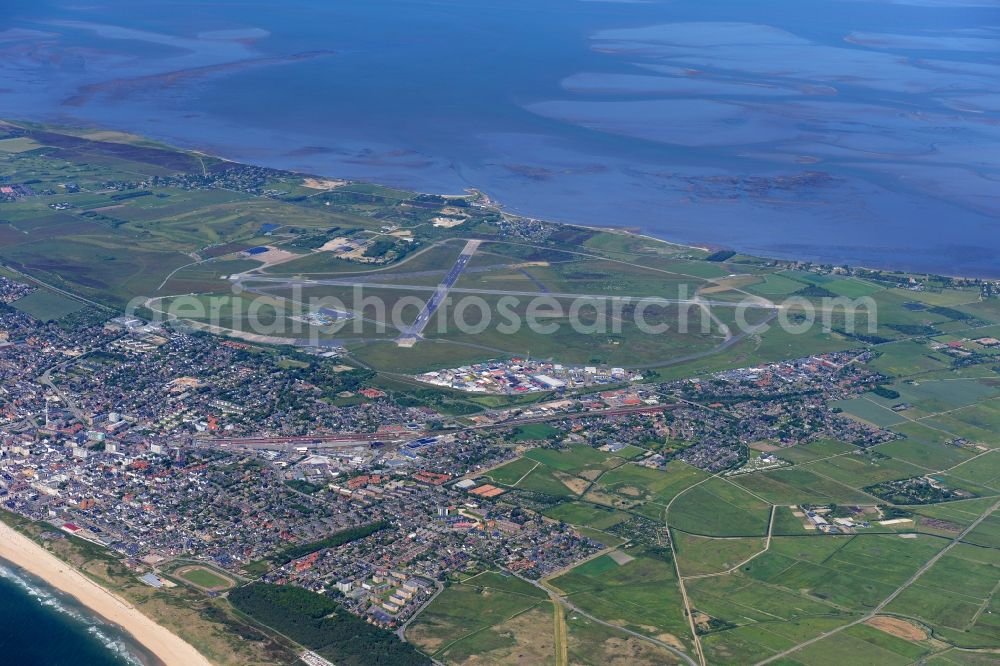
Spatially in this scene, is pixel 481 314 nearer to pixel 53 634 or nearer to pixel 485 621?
pixel 485 621

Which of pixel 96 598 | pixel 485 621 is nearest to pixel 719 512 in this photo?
pixel 485 621

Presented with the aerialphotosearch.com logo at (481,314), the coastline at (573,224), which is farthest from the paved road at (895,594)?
the coastline at (573,224)

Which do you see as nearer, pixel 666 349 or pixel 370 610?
pixel 370 610

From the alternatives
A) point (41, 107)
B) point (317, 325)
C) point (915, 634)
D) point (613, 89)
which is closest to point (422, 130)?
point (613, 89)

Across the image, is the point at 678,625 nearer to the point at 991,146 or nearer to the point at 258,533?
the point at 258,533

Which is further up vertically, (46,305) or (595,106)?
(595,106)

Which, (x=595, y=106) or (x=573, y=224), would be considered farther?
(x=595, y=106)
